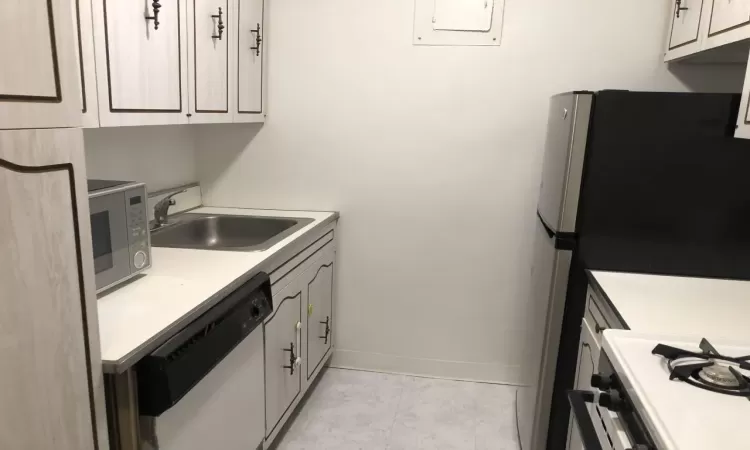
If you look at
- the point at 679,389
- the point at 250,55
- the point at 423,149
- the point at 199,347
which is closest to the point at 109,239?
the point at 199,347

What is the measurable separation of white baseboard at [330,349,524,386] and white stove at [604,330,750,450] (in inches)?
60.0

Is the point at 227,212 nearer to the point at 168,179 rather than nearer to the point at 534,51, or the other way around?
the point at 168,179

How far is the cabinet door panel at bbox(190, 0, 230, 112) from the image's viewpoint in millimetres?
2023

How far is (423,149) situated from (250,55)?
947 millimetres

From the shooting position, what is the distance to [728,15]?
1613 mm

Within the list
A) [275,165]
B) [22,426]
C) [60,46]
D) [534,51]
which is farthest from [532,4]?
[22,426]

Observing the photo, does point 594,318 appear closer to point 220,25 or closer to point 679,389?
point 679,389

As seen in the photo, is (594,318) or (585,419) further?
(594,318)

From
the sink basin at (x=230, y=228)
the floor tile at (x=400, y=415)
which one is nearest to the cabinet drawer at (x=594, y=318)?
the floor tile at (x=400, y=415)

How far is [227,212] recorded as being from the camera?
2766 millimetres

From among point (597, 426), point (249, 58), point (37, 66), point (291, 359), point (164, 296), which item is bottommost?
point (291, 359)

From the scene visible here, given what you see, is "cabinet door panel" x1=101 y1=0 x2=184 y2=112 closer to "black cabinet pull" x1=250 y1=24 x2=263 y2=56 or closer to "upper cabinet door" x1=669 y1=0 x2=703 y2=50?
"black cabinet pull" x1=250 y1=24 x2=263 y2=56

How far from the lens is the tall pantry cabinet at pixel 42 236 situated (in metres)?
0.84

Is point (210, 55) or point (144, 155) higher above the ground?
point (210, 55)
